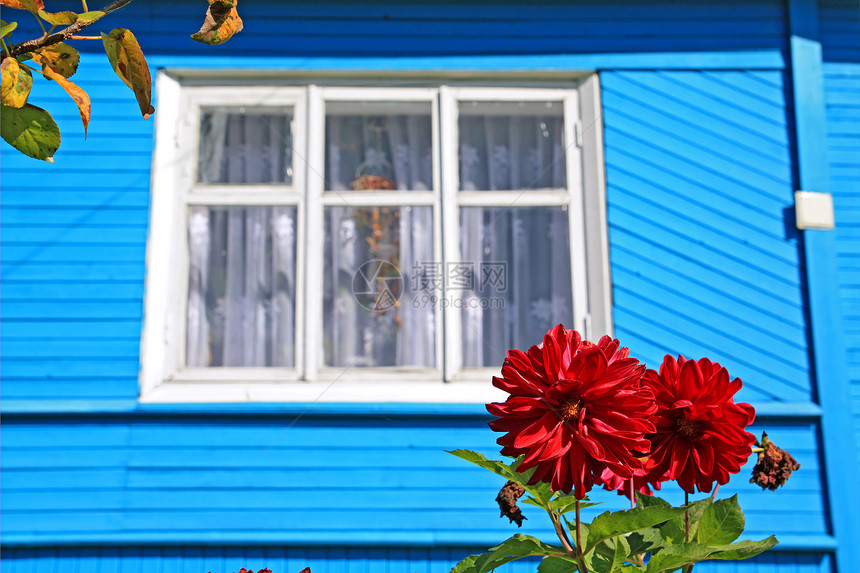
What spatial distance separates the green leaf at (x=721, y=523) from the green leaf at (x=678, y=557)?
2.6 inches

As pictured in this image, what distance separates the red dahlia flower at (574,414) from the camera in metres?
0.65

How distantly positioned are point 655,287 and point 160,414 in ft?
7.02

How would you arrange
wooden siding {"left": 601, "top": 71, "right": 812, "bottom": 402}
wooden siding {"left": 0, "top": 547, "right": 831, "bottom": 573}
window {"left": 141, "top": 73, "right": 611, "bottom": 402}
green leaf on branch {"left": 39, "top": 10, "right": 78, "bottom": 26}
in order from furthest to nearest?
1. window {"left": 141, "top": 73, "right": 611, "bottom": 402}
2. wooden siding {"left": 601, "top": 71, "right": 812, "bottom": 402}
3. wooden siding {"left": 0, "top": 547, "right": 831, "bottom": 573}
4. green leaf on branch {"left": 39, "top": 10, "right": 78, "bottom": 26}

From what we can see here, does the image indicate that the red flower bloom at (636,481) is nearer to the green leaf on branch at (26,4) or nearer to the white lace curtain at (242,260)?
the green leaf on branch at (26,4)

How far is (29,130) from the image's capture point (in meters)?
0.60

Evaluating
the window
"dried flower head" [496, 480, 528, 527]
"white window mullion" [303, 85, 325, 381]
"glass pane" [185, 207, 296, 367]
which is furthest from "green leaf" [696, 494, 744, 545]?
"glass pane" [185, 207, 296, 367]

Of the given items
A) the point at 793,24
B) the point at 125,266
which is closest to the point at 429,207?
the point at 125,266

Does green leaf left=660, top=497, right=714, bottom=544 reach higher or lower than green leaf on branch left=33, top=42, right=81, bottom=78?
lower

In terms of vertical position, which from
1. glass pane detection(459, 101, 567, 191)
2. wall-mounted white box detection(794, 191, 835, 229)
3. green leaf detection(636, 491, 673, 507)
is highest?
glass pane detection(459, 101, 567, 191)

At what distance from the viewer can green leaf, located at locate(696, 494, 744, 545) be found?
2.47ft

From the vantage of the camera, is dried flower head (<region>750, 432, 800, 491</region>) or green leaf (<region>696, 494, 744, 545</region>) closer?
green leaf (<region>696, 494, 744, 545</region>)

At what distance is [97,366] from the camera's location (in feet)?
8.27

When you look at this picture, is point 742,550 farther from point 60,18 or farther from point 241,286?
point 241,286

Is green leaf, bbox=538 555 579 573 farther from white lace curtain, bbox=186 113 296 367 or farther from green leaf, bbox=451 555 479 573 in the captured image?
white lace curtain, bbox=186 113 296 367
